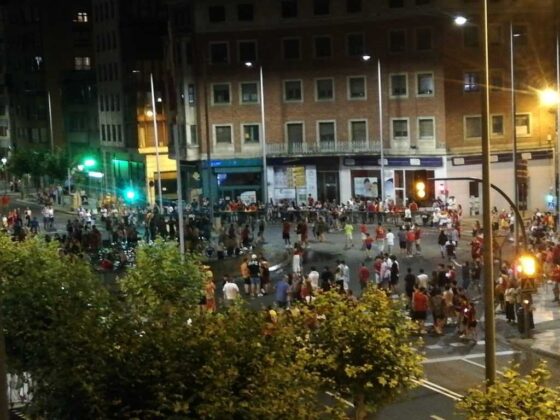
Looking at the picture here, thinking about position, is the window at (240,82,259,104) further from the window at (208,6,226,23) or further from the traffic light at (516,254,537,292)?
the traffic light at (516,254,537,292)

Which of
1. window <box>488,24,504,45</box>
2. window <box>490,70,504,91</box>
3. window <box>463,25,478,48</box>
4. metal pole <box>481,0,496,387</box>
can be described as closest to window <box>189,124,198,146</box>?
window <box>463,25,478,48</box>

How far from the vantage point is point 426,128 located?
57.8m

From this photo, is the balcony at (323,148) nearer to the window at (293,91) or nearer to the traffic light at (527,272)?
the window at (293,91)

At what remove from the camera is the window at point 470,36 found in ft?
189

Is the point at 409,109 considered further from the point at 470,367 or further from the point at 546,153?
the point at 470,367

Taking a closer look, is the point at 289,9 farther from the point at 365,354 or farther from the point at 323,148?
the point at 365,354

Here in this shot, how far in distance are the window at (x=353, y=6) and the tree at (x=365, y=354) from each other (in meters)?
Answer: 46.4

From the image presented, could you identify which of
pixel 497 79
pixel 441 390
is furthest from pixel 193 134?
pixel 441 390

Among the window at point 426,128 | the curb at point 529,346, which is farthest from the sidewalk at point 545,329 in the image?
the window at point 426,128

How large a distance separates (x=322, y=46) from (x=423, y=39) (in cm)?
652

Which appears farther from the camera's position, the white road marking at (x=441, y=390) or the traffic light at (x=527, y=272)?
the traffic light at (x=527, y=272)

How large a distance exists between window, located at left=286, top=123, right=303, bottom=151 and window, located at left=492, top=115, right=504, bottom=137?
1184 cm

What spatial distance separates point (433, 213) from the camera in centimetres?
5134

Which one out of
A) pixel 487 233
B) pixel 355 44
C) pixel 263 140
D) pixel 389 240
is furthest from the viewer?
pixel 263 140
